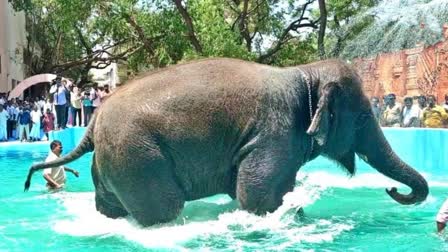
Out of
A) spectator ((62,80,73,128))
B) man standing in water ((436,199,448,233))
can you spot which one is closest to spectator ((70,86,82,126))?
spectator ((62,80,73,128))

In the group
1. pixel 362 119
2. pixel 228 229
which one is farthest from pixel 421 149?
pixel 228 229

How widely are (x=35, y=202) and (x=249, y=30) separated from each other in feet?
62.9

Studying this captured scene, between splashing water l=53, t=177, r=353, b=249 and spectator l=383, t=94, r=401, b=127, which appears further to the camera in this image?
spectator l=383, t=94, r=401, b=127

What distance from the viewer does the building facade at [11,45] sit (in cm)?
3472

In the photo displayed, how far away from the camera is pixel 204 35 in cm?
2169

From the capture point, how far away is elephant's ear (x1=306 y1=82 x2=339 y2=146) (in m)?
6.29

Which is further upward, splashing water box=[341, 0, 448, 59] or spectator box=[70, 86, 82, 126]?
splashing water box=[341, 0, 448, 59]

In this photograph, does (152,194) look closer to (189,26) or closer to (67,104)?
(67,104)

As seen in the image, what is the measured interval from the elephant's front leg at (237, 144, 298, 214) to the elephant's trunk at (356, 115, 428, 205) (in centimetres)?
92

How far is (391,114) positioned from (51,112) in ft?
39.2

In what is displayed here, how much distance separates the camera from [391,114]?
15.5 metres

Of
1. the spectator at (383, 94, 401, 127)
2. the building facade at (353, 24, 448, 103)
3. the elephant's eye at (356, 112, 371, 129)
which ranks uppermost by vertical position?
the building facade at (353, 24, 448, 103)

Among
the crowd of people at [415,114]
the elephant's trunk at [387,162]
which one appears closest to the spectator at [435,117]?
Answer: the crowd of people at [415,114]

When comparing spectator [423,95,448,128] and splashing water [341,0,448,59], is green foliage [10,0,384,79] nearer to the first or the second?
splashing water [341,0,448,59]
